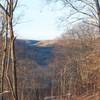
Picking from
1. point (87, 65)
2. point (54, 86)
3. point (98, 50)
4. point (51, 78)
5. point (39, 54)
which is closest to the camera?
point (98, 50)

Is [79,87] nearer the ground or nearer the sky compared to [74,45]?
nearer the ground

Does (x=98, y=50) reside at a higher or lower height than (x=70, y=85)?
higher

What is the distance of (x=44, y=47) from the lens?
10081 cm

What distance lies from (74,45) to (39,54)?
98.7 ft

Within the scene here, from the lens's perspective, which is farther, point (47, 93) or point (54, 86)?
point (54, 86)

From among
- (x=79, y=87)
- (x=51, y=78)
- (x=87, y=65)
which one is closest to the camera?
(x=87, y=65)

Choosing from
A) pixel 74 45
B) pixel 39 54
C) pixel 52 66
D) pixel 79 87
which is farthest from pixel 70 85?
pixel 39 54

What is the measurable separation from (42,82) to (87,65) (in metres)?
17.7

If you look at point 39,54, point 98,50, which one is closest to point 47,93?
point 98,50

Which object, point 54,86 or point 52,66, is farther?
point 52,66

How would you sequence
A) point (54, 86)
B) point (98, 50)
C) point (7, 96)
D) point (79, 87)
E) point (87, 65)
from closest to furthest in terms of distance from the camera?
point (7, 96) → point (98, 50) → point (87, 65) → point (79, 87) → point (54, 86)

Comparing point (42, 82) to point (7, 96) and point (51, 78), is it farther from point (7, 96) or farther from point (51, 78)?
point (7, 96)

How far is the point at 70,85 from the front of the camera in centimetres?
6456

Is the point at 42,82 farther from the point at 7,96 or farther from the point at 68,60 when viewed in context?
the point at 7,96
